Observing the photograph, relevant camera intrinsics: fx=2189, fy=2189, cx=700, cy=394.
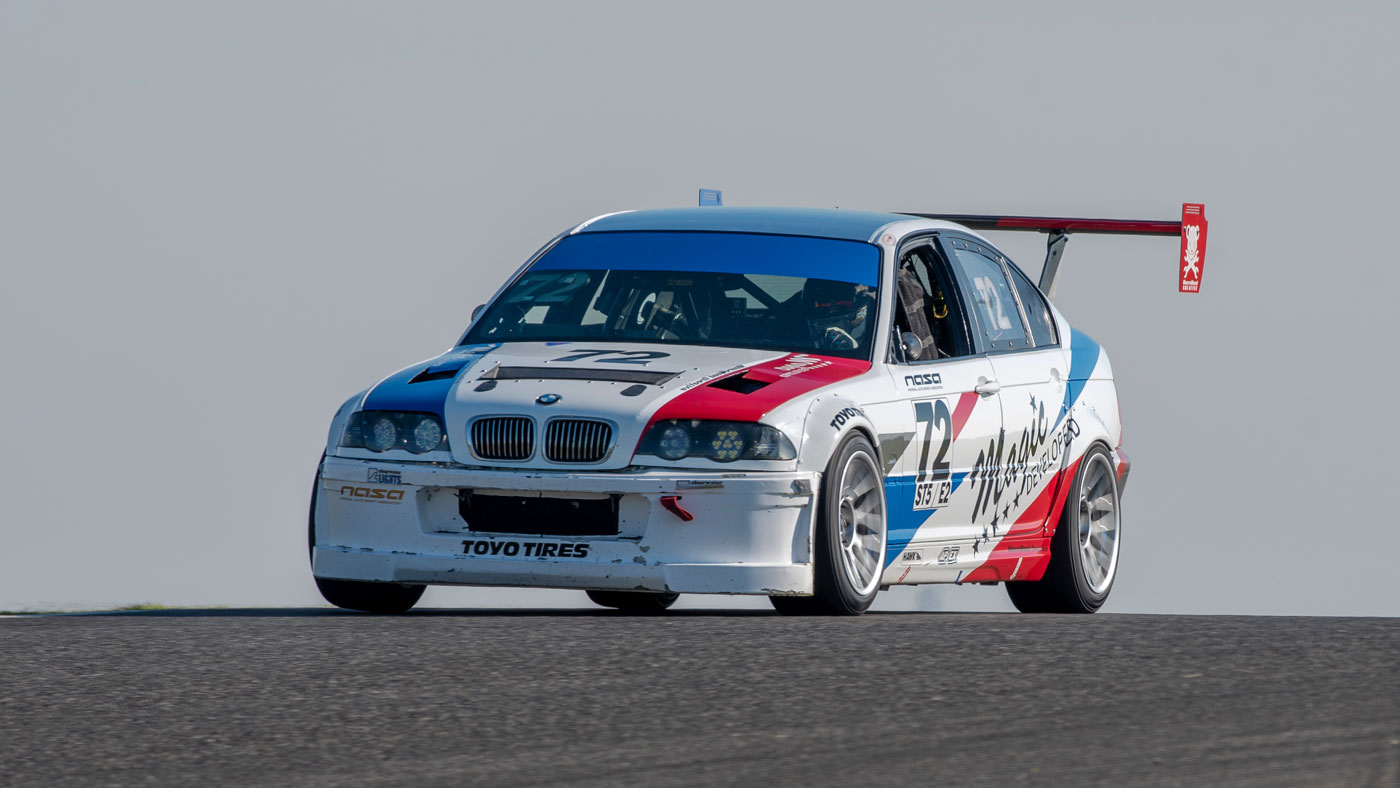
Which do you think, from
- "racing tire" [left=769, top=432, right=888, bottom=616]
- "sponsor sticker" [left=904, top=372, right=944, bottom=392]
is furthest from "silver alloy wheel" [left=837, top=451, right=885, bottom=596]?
"sponsor sticker" [left=904, top=372, right=944, bottom=392]

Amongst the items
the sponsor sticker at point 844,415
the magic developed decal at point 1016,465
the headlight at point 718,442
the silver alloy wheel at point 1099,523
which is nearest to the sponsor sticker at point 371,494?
the headlight at point 718,442

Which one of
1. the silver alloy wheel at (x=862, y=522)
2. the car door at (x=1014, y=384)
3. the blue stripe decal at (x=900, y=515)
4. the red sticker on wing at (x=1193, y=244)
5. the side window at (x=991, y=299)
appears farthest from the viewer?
the red sticker on wing at (x=1193, y=244)

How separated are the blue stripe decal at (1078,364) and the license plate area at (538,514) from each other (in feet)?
10.1

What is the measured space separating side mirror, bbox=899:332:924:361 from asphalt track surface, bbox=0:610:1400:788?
1.68 metres

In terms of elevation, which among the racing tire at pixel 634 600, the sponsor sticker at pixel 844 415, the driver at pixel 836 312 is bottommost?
the racing tire at pixel 634 600

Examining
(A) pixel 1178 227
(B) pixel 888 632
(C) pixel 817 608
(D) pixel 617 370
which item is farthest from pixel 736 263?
(A) pixel 1178 227

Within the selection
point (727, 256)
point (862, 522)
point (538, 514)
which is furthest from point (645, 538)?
point (727, 256)

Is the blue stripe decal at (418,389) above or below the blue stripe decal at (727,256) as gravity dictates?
below

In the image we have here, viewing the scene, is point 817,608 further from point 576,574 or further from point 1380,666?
point 1380,666

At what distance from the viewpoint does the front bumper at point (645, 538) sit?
7805 millimetres

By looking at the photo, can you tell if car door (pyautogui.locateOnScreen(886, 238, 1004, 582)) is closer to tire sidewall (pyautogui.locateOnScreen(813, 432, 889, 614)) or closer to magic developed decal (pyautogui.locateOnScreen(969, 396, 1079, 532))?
magic developed decal (pyautogui.locateOnScreen(969, 396, 1079, 532))

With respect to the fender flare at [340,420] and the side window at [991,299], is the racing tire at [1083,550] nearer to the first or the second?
the side window at [991,299]

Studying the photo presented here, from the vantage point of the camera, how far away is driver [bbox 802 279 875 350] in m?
8.88

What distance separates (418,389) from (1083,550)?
3.79m
